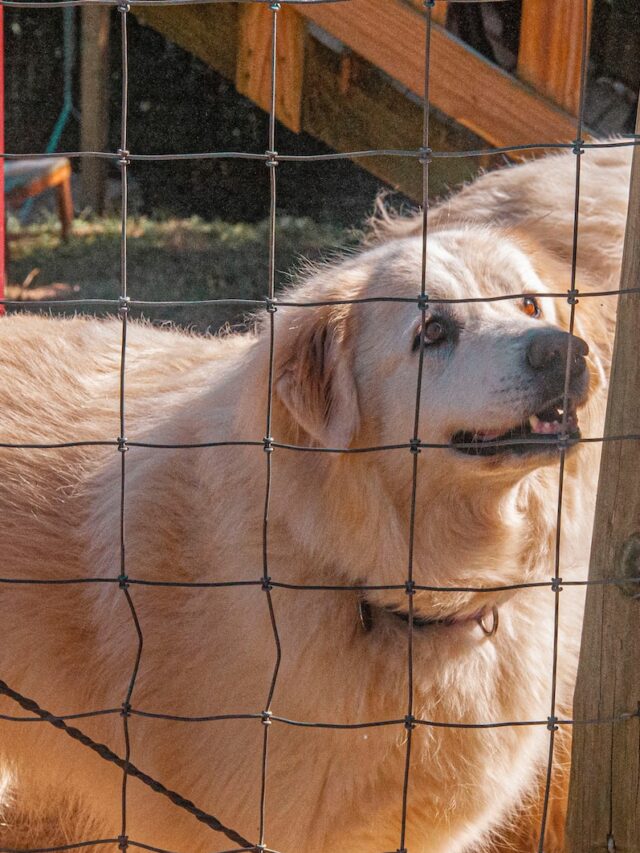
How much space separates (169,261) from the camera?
7.57 meters

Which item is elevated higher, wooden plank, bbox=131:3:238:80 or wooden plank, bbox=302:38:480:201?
wooden plank, bbox=131:3:238:80

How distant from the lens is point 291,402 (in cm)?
254

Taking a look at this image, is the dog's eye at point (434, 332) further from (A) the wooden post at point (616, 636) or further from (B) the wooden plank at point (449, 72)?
(B) the wooden plank at point (449, 72)

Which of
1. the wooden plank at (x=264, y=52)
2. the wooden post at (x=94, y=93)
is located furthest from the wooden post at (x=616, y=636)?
the wooden post at (x=94, y=93)

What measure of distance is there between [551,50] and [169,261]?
3603 mm

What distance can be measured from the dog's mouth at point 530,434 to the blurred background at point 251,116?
124cm

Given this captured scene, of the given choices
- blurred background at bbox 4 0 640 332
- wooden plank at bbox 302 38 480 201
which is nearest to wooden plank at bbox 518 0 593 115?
blurred background at bbox 4 0 640 332

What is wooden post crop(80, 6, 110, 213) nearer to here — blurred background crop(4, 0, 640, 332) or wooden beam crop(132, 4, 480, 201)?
blurred background crop(4, 0, 640, 332)

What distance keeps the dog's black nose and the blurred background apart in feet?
4.24

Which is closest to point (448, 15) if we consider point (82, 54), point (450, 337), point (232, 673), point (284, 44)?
point (284, 44)

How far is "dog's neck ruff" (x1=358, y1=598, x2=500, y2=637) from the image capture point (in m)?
2.65

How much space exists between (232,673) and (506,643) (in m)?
0.69

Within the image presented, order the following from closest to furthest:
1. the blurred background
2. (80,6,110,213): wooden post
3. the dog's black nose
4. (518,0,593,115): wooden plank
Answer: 1. the dog's black nose
2. (518,0,593,115): wooden plank
3. the blurred background
4. (80,6,110,213): wooden post

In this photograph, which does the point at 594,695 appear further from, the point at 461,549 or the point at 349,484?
the point at 349,484
